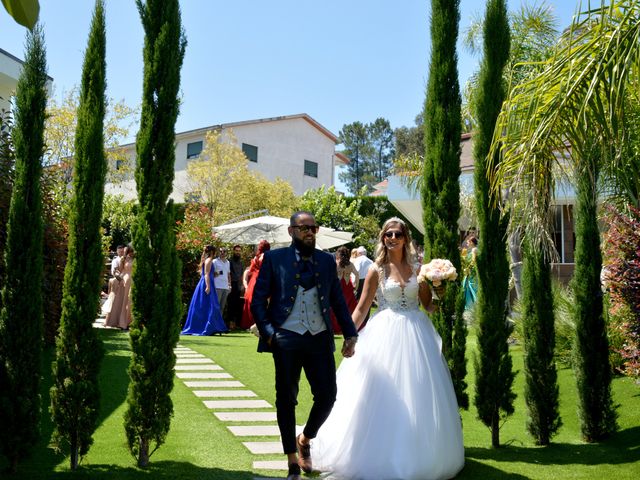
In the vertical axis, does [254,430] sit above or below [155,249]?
below

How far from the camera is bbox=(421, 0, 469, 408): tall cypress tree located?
6.57m

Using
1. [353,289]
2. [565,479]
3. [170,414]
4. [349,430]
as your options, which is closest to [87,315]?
[170,414]

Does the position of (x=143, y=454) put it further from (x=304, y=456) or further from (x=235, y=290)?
(x=235, y=290)

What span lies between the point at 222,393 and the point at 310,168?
129 ft

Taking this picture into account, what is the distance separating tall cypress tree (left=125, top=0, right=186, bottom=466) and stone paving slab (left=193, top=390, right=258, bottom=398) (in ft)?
9.74

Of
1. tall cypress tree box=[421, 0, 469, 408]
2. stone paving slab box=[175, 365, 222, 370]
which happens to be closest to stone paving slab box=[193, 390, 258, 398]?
stone paving slab box=[175, 365, 222, 370]

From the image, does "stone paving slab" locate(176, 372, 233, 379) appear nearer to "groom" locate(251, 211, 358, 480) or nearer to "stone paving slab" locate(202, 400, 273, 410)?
"stone paving slab" locate(202, 400, 273, 410)

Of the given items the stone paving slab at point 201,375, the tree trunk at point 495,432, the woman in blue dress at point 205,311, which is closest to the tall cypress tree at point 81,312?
the tree trunk at point 495,432

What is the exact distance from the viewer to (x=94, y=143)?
5.48 meters

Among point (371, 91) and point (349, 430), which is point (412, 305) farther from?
point (371, 91)

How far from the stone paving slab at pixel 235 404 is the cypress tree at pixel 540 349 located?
3.02 meters

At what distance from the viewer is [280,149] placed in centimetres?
4503

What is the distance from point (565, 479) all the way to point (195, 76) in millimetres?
4682

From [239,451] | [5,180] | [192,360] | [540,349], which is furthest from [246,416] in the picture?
[5,180]
